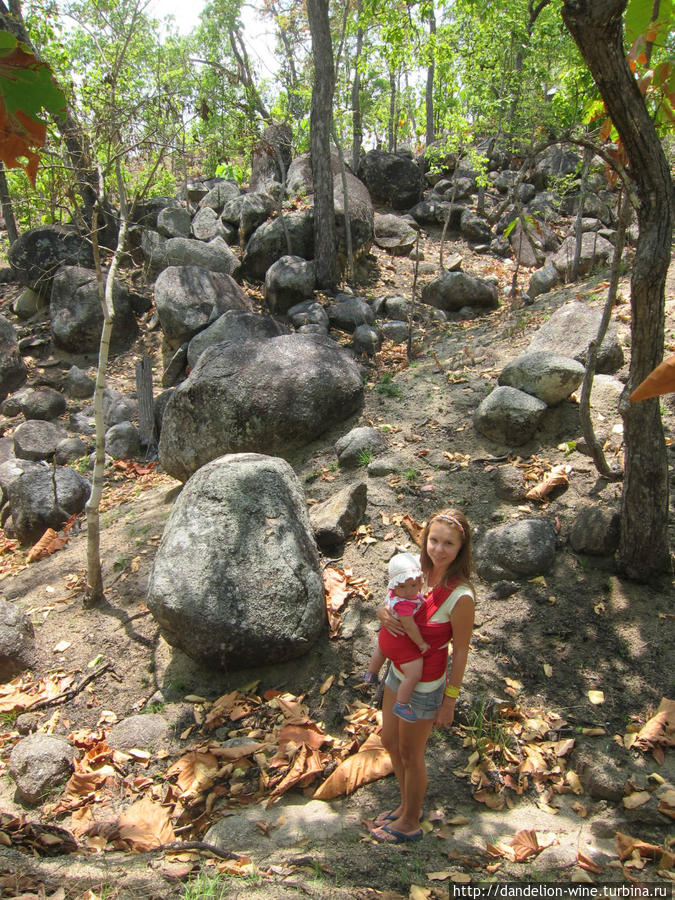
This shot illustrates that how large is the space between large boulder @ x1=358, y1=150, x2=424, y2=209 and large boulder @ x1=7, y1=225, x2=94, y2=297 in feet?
28.9

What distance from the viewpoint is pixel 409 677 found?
2.51 m

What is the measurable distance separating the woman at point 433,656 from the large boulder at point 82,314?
10.2 m

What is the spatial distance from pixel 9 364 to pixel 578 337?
942 centimetres

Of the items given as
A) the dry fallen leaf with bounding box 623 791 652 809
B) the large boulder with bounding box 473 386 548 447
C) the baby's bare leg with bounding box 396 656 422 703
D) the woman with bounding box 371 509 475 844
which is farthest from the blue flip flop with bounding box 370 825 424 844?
the large boulder with bounding box 473 386 548 447

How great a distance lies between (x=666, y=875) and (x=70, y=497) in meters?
6.61

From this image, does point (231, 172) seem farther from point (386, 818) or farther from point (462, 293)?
point (386, 818)

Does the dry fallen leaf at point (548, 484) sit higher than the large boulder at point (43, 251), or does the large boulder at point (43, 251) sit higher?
the large boulder at point (43, 251)

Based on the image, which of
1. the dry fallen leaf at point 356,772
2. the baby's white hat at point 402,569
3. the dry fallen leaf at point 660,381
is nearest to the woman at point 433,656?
the baby's white hat at point 402,569

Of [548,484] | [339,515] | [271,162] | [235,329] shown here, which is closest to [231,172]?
[271,162]

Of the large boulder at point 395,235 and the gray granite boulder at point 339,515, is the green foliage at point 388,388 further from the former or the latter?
the large boulder at point 395,235

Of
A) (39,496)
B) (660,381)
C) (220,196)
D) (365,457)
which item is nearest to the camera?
(660,381)

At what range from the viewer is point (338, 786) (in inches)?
122

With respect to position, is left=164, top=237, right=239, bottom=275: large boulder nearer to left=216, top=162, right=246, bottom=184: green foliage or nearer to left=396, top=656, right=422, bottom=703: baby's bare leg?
left=216, top=162, right=246, bottom=184: green foliage

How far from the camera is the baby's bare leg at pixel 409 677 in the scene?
250 centimetres
